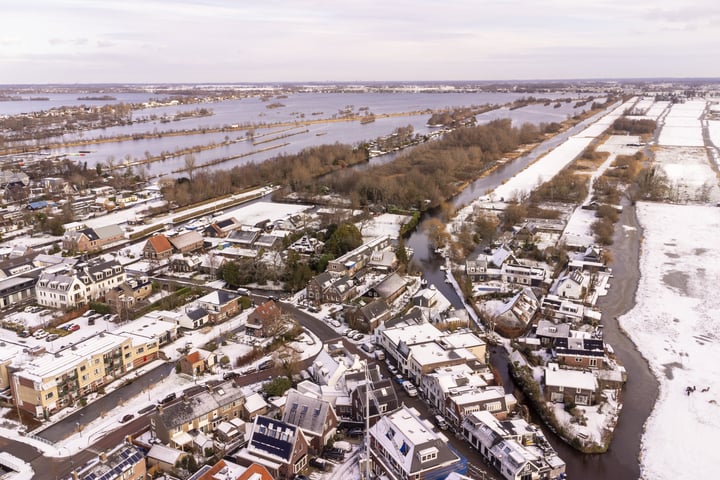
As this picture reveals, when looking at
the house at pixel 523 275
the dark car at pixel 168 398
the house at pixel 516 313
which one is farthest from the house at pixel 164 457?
the house at pixel 523 275

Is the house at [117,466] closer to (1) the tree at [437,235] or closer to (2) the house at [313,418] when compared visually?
(2) the house at [313,418]

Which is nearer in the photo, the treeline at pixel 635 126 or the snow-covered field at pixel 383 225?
the snow-covered field at pixel 383 225

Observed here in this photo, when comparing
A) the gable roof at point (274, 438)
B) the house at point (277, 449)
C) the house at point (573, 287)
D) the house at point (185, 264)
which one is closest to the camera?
the house at point (277, 449)

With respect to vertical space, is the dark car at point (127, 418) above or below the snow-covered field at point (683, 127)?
below

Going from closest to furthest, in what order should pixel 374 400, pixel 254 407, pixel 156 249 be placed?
pixel 374 400, pixel 254 407, pixel 156 249

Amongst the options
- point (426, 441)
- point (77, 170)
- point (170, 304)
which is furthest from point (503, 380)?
point (77, 170)

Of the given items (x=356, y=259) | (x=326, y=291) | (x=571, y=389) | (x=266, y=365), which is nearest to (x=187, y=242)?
(x=356, y=259)

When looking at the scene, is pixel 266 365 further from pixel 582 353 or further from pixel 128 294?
pixel 582 353
